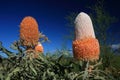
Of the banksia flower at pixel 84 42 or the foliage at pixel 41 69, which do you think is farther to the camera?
the banksia flower at pixel 84 42

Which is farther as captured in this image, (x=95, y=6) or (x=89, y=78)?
(x=95, y=6)

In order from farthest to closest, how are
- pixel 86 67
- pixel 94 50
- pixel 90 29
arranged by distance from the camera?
pixel 90 29 < pixel 94 50 < pixel 86 67

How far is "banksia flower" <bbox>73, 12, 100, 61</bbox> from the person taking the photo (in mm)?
3328

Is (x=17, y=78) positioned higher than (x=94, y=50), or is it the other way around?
(x=94, y=50)

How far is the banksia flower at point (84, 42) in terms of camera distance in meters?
3.33

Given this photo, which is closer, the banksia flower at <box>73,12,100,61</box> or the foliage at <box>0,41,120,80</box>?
the foliage at <box>0,41,120,80</box>

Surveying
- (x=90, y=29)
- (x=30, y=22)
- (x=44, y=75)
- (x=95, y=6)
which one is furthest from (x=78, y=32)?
(x=95, y=6)

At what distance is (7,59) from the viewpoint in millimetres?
1779

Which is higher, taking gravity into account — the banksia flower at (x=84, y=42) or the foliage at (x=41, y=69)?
the banksia flower at (x=84, y=42)

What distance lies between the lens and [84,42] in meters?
3.50

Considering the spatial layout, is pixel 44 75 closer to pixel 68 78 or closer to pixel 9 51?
pixel 68 78

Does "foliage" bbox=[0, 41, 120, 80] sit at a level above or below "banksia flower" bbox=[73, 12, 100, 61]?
below

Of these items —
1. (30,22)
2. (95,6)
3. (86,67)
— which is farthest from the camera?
(95,6)

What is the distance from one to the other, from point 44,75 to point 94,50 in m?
1.85
